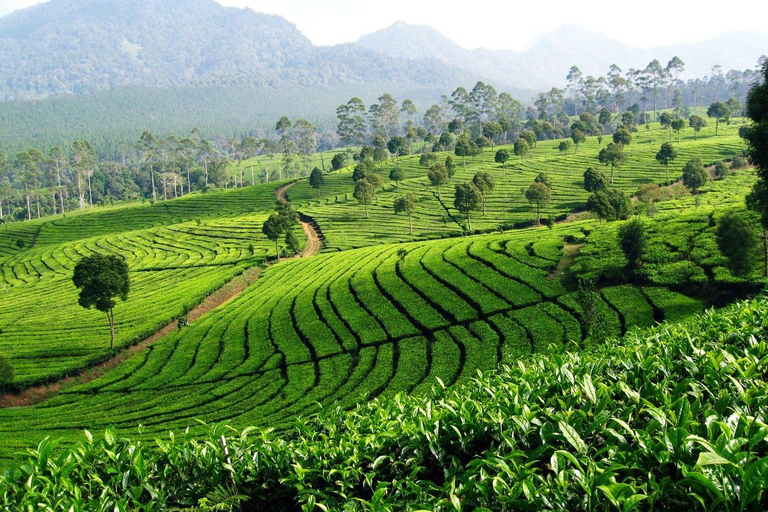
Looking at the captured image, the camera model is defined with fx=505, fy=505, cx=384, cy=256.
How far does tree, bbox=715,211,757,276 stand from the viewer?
1072 inches

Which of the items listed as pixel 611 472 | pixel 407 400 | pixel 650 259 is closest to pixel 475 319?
pixel 650 259

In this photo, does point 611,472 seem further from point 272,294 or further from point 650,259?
point 272,294

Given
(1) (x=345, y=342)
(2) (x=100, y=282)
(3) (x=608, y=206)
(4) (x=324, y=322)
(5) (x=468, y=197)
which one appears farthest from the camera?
(5) (x=468, y=197)

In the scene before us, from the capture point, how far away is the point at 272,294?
43406mm

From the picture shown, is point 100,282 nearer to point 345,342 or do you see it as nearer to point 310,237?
point 345,342

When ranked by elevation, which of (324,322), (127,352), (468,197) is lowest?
(127,352)

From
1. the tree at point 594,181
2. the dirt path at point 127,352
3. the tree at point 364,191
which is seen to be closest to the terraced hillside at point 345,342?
the dirt path at point 127,352

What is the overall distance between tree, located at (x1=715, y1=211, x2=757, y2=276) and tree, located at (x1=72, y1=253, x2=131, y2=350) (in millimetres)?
39207

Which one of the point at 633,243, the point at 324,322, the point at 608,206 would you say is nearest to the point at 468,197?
the point at 608,206

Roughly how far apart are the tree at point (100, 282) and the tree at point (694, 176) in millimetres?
64995

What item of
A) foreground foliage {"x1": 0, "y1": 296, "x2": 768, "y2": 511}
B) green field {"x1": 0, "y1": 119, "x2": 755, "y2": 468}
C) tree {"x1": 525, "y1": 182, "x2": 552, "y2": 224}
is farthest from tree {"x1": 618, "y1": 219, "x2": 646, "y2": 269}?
tree {"x1": 525, "y1": 182, "x2": 552, "y2": 224}

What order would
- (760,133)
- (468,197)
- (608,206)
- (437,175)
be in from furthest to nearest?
(437,175) < (468,197) < (608,206) < (760,133)

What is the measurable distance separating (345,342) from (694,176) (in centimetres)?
5481

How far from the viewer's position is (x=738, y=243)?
1078 inches
